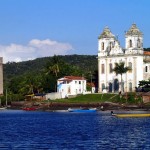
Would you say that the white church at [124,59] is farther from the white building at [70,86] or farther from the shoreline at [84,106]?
the shoreline at [84,106]

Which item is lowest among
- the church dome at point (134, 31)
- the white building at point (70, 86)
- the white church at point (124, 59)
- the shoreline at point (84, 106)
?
the shoreline at point (84, 106)

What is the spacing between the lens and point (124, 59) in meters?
169

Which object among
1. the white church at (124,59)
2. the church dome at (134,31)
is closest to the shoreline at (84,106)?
the white church at (124,59)

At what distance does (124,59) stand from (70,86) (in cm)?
1632

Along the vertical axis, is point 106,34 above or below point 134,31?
above

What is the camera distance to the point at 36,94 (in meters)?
178

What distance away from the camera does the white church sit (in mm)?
166375

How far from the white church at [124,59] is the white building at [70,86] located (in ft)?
16.1

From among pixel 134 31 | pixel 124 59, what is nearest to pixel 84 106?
pixel 124 59

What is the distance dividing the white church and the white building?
16.1 ft

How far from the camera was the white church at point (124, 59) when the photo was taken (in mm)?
166375

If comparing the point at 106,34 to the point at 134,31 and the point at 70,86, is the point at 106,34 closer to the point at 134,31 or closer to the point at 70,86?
the point at 134,31

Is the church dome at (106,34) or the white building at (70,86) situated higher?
the church dome at (106,34)

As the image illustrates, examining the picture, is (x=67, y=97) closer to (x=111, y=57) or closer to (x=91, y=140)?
(x=111, y=57)
